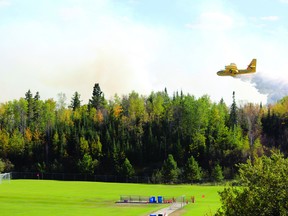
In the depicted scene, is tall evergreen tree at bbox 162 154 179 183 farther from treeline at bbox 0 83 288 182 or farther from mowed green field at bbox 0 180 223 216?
mowed green field at bbox 0 180 223 216

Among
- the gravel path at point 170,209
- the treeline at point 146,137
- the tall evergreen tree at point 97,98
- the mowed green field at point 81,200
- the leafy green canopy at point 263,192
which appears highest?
the tall evergreen tree at point 97,98

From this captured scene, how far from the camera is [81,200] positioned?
86.8 meters

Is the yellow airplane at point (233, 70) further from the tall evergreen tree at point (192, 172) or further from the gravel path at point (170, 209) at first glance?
the tall evergreen tree at point (192, 172)

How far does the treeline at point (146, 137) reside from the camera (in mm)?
145625

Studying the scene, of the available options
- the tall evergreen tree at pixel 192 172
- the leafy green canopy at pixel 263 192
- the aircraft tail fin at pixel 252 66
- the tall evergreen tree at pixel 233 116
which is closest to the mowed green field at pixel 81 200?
the tall evergreen tree at pixel 192 172

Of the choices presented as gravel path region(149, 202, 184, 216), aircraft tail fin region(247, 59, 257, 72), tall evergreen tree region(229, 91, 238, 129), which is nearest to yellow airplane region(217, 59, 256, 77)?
aircraft tail fin region(247, 59, 257, 72)

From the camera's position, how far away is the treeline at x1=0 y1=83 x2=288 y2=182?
145625 mm

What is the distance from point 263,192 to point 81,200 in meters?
59.5

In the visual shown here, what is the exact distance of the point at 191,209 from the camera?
246ft

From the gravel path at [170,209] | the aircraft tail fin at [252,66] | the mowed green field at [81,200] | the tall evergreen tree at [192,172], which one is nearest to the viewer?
the aircraft tail fin at [252,66]

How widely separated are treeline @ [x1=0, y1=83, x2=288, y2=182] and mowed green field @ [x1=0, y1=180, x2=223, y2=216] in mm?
29213

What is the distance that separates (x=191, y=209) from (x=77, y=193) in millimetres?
31301

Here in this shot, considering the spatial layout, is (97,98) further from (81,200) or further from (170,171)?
(81,200)

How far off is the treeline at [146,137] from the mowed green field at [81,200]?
29213 millimetres
